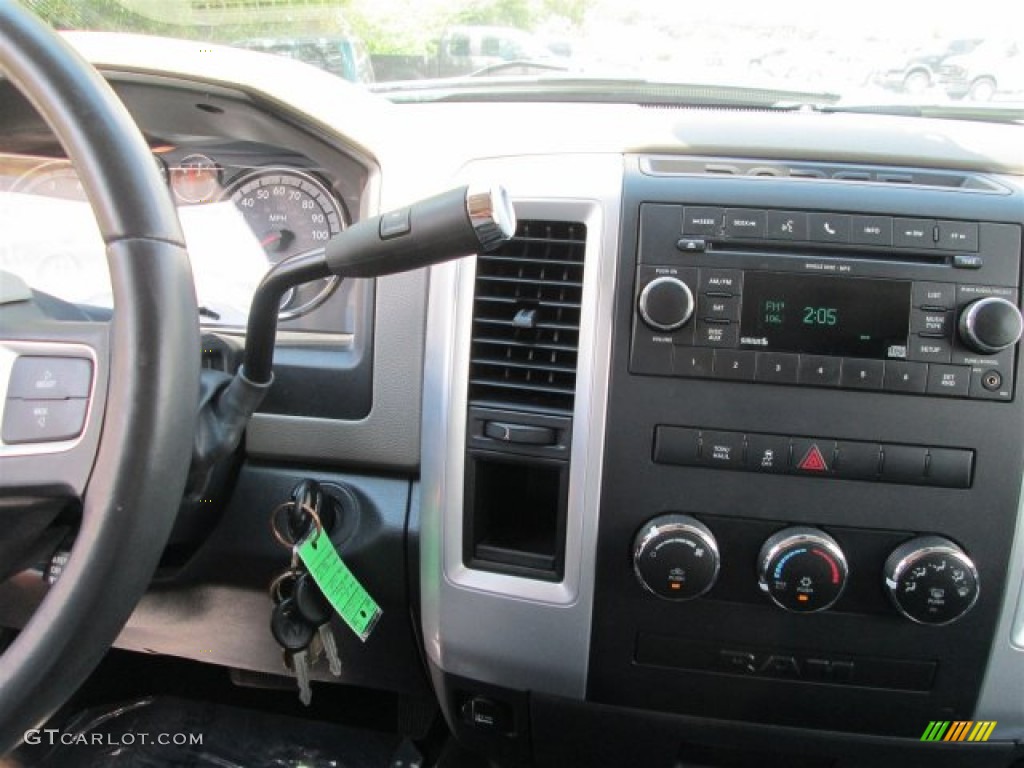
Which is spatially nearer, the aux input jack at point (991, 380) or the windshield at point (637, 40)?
the aux input jack at point (991, 380)

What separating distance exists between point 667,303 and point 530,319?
0.61ft

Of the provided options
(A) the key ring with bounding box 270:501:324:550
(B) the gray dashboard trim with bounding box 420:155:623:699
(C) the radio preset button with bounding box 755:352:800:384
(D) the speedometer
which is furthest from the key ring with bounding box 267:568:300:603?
(C) the radio preset button with bounding box 755:352:800:384

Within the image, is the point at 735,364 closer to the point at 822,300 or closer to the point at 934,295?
the point at 822,300

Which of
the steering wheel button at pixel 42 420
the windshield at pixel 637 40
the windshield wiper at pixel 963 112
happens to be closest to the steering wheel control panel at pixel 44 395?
the steering wheel button at pixel 42 420

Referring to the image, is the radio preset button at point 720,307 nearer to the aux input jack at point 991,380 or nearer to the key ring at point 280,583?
the aux input jack at point 991,380

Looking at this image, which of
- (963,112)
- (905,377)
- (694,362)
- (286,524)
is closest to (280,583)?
(286,524)

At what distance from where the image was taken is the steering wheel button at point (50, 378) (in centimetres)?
90

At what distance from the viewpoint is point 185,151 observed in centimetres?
158

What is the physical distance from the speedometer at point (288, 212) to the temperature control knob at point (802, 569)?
865 mm

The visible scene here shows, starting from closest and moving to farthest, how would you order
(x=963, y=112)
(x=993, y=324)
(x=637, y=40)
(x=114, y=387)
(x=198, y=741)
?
(x=114, y=387) < (x=993, y=324) < (x=963, y=112) < (x=637, y=40) < (x=198, y=741)

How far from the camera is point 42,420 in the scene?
2.92 ft

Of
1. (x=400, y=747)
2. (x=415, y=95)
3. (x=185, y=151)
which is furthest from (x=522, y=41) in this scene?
(x=400, y=747)

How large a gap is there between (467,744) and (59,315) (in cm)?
95

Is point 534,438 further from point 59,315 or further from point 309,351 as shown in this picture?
point 59,315
